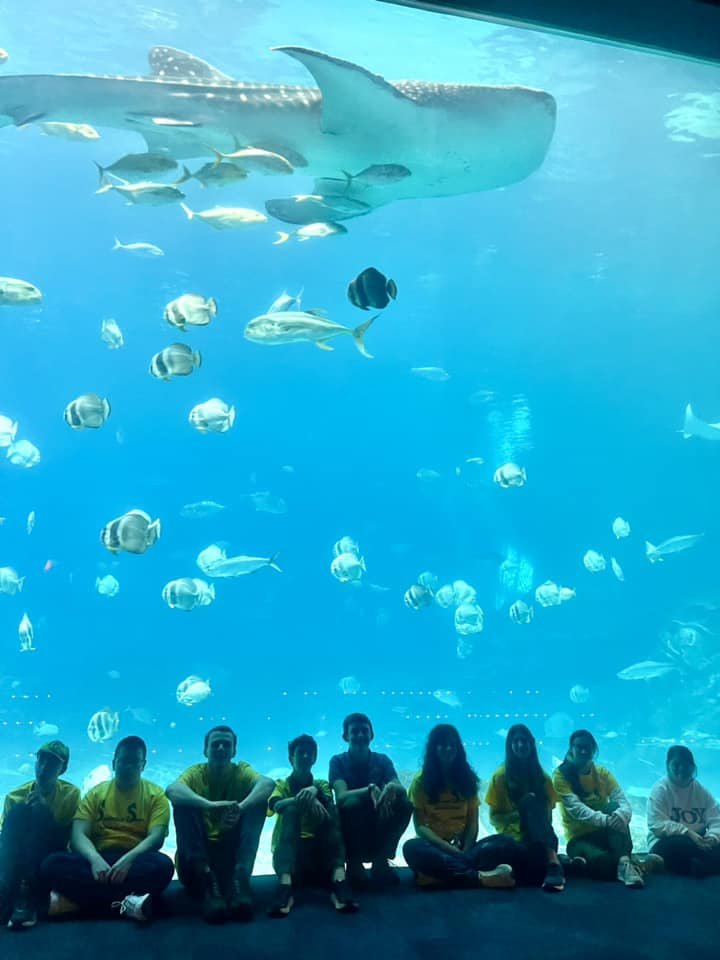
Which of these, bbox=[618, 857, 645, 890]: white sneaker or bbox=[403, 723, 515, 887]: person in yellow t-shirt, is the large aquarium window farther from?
bbox=[618, 857, 645, 890]: white sneaker

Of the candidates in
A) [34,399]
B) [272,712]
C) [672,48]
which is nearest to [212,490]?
[34,399]

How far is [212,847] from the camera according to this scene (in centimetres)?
319

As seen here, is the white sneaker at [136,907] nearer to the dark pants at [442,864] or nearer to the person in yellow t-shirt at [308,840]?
the person in yellow t-shirt at [308,840]

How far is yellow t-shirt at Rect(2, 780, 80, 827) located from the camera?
10.4ft

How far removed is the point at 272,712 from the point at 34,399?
15.4m

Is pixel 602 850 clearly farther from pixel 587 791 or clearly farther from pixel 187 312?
pixel 187 312

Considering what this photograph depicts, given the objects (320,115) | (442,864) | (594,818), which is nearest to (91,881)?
(442,864)

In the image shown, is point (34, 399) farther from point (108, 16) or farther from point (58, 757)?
point (58, 757)

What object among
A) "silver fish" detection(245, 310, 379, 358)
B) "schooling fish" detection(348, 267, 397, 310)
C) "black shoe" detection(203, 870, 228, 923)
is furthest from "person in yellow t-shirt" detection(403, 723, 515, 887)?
"silver fish" detection(245, 310, 379, 358)

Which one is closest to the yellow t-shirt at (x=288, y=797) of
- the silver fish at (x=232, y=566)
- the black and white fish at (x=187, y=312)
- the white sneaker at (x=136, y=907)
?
the white sneaker at (x=136, y=907)

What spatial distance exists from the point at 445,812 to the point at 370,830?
446 mm

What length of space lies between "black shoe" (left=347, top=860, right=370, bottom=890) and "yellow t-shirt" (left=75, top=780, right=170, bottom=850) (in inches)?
36.0

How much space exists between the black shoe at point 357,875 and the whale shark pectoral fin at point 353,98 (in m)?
4.17

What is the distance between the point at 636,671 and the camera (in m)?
12.3
